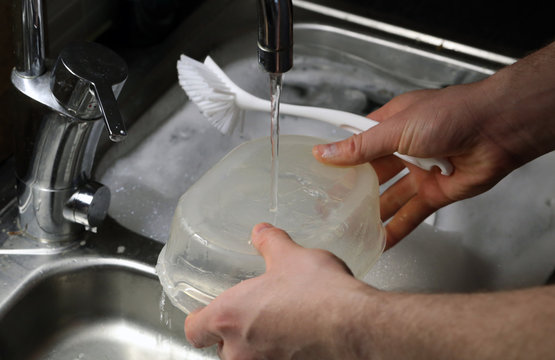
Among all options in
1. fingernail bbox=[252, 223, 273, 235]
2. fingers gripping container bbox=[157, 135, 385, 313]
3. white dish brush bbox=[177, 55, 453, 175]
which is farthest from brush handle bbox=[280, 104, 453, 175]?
fingernail bbox=[252, 223, 273, 235]

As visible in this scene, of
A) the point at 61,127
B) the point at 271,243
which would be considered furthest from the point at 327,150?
the point at 61,127

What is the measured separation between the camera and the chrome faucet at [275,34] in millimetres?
526

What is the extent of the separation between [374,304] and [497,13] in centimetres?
107

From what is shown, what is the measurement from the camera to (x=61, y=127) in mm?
727

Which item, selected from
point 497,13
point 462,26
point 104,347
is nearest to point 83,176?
point 104,347

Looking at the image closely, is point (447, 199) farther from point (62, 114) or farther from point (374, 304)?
point (62, 114)

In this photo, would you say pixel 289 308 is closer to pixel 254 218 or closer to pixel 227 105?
pixel 254 218

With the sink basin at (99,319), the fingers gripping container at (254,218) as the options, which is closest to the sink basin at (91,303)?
the sink basin at (99,319)

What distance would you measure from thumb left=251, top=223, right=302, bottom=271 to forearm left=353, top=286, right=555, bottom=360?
0.08 meters

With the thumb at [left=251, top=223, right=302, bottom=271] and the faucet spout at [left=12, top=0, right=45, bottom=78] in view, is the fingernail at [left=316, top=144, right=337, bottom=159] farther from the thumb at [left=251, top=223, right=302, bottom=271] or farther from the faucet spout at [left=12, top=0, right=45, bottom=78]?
the faucet spout at [left=12, top=0, right=45, bottom=78]

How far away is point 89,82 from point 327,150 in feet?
0.78

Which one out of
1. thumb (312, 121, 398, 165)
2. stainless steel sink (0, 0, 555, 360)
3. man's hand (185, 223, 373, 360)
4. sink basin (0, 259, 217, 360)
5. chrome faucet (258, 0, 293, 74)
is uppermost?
chrome faucet (258, 0, 293, 74)

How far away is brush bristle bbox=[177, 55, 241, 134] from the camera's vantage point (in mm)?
859

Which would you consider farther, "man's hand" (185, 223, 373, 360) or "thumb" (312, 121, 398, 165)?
"thumb" (312, 121, 398, 165)
